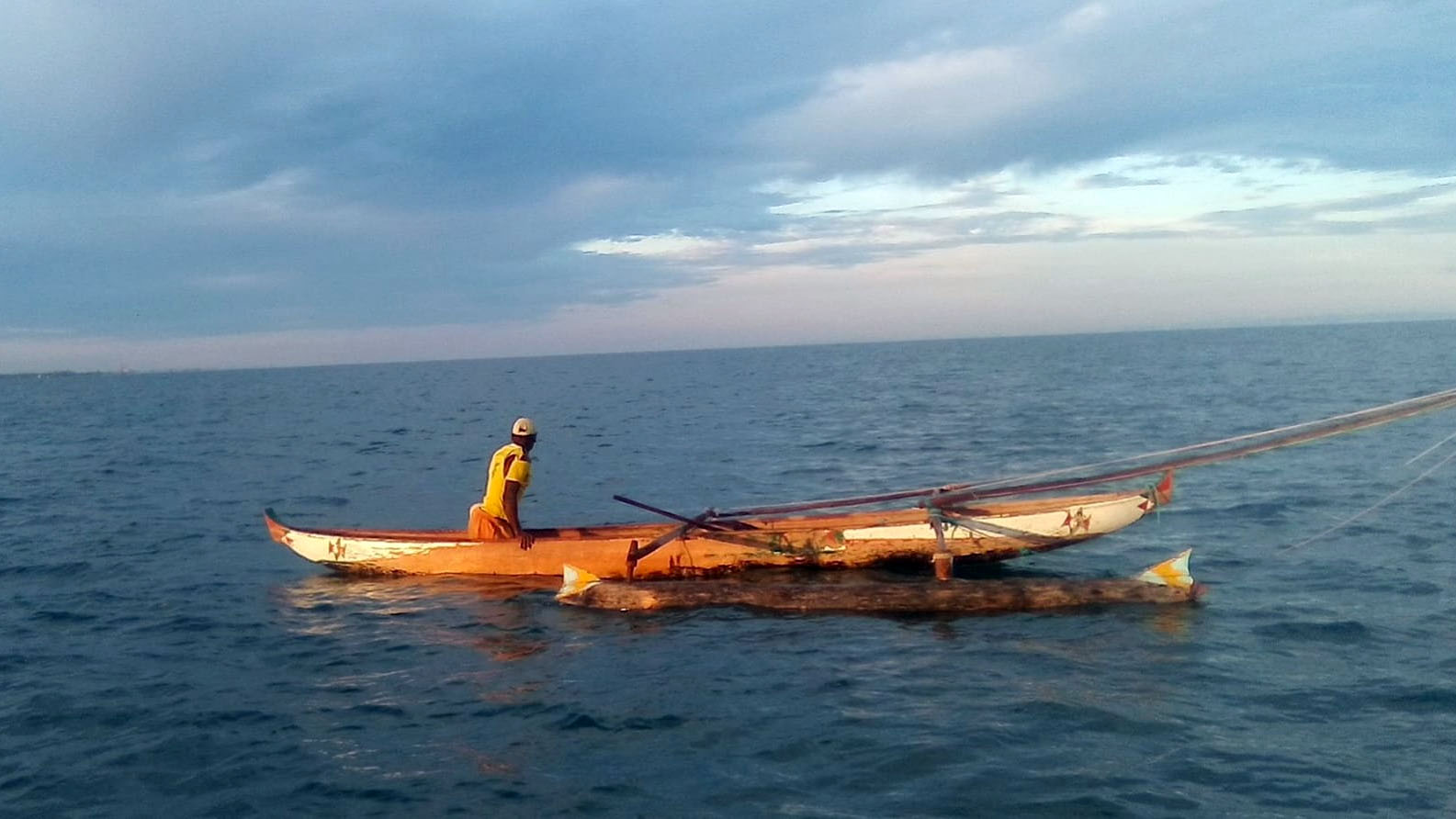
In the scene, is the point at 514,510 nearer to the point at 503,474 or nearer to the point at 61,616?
the point at 503,474

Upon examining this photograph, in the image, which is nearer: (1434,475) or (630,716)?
(630,716)

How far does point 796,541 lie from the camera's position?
12789mm

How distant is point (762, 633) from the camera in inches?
424

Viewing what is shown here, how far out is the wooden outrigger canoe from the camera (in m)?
12.2

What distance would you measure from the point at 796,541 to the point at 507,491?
12.9 feet

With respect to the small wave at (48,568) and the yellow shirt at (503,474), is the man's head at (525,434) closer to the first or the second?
the yellow shirt at (503,474)

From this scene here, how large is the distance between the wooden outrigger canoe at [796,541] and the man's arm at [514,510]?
16 centimetres

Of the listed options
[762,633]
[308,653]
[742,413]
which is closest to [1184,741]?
[762,633]

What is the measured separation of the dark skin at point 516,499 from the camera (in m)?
12.7

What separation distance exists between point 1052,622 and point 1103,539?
5.20m

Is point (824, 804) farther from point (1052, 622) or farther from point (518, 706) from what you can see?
point (1052, 622)

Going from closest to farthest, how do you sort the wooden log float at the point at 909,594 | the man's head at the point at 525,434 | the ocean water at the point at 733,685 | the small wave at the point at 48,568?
the ocean water at the point at 733,685 < the wooden log float at the point at 909,594 < the man's head at the point at 525,434 < the small wave at the point at 48,568

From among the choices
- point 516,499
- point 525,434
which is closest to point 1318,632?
point 525,434

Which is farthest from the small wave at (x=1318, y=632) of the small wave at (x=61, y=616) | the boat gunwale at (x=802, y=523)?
the small wave at (x=61, y=616)
